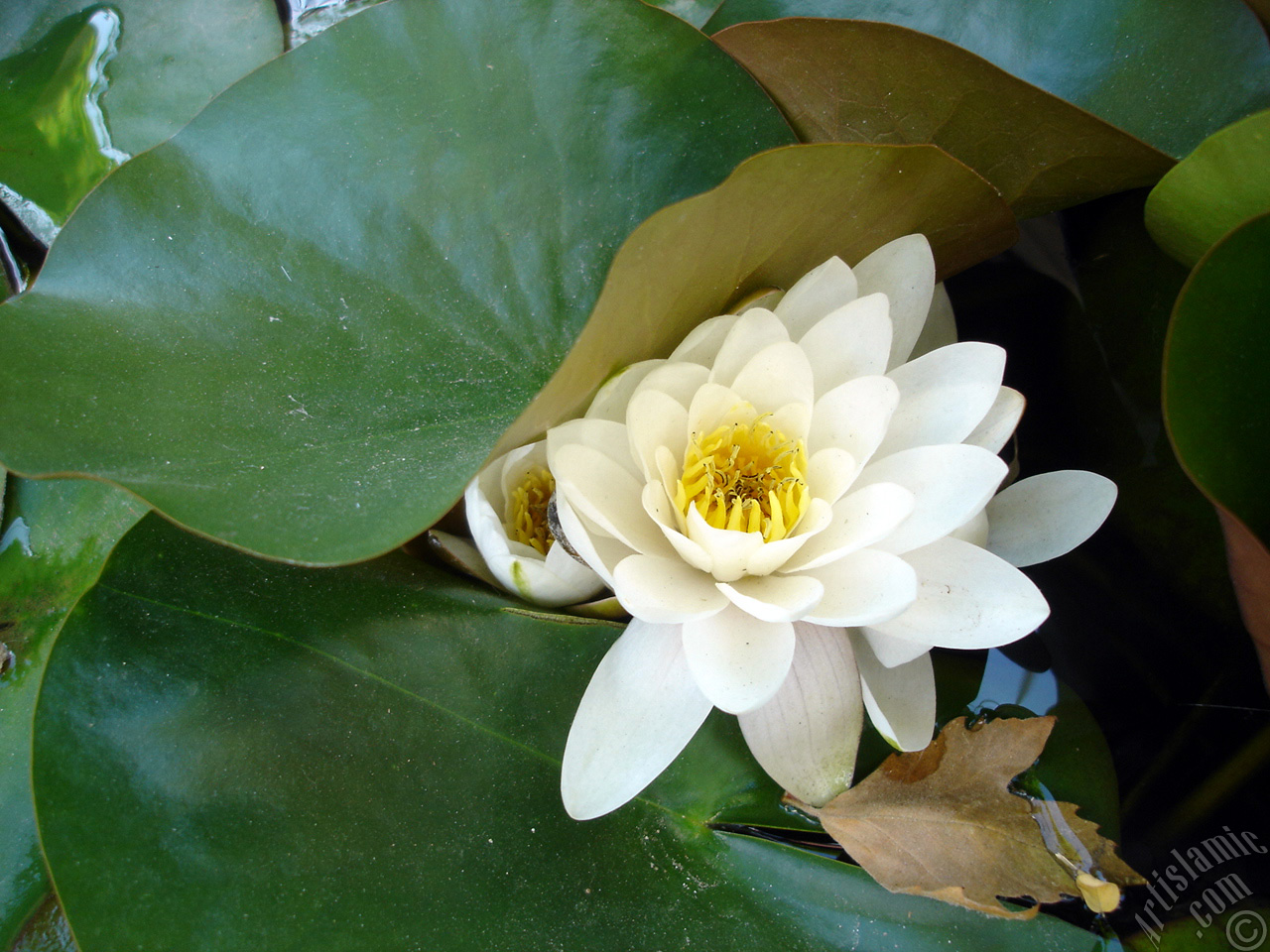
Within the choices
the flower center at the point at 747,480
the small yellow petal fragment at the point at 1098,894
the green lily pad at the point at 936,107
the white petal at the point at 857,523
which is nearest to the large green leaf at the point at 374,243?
the green lily pad at the point at 936,107

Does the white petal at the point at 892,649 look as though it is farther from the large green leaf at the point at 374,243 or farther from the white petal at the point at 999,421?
the large green leaf at the point at 374,243

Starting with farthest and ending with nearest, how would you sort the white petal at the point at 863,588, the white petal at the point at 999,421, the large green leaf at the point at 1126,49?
the large green leaf at the point at 1126,49
the white petal at the point at 999,421
the white petal at the point at 863,588

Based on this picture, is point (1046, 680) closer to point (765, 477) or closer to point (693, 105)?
point (765, 477)

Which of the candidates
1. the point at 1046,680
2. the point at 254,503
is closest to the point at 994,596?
the point at 1046,680

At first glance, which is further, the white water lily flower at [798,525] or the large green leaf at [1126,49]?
the large green leaf at [1126,49]

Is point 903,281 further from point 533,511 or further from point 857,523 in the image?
point 533,511

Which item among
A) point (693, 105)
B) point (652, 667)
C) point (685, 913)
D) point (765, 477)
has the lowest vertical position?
point (685, 913)
